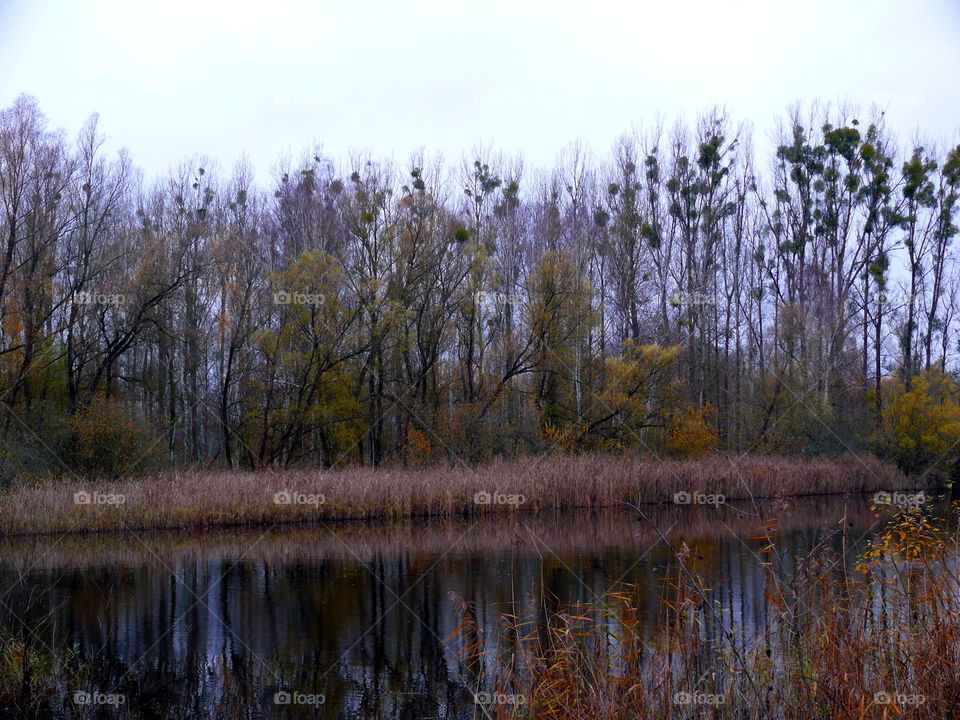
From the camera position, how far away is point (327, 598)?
12133mm

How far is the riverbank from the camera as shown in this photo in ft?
58.1

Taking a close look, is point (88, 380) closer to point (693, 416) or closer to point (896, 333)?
point (693, 416)

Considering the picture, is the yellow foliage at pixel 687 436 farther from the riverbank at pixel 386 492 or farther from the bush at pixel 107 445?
the bush at pixel 107 445

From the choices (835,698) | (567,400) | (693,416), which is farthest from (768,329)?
(835,698)

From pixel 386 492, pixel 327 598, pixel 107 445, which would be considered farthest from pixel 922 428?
pixel 107 445

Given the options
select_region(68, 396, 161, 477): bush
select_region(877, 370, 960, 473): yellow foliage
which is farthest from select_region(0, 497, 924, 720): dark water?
select_region(877, 370, 960, 473): yellow foliage

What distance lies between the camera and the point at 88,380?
28609 mm

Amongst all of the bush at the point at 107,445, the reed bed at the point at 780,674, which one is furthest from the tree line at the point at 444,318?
the reed bed at the point at 780,674

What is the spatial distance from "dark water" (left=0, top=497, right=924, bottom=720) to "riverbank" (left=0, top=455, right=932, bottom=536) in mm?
699

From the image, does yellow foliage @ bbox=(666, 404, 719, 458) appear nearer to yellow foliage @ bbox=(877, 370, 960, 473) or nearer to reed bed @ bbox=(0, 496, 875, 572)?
yellow foliage @ bbox=(877, 370, 960, 473)

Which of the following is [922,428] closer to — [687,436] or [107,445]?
[687,436]

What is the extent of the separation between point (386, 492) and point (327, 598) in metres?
7.92

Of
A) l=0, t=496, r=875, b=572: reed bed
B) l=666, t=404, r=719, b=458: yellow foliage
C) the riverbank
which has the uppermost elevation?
l=666, t=404, r=719, b=458: yellow foliage

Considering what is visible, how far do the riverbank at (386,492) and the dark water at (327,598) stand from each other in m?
0.70
